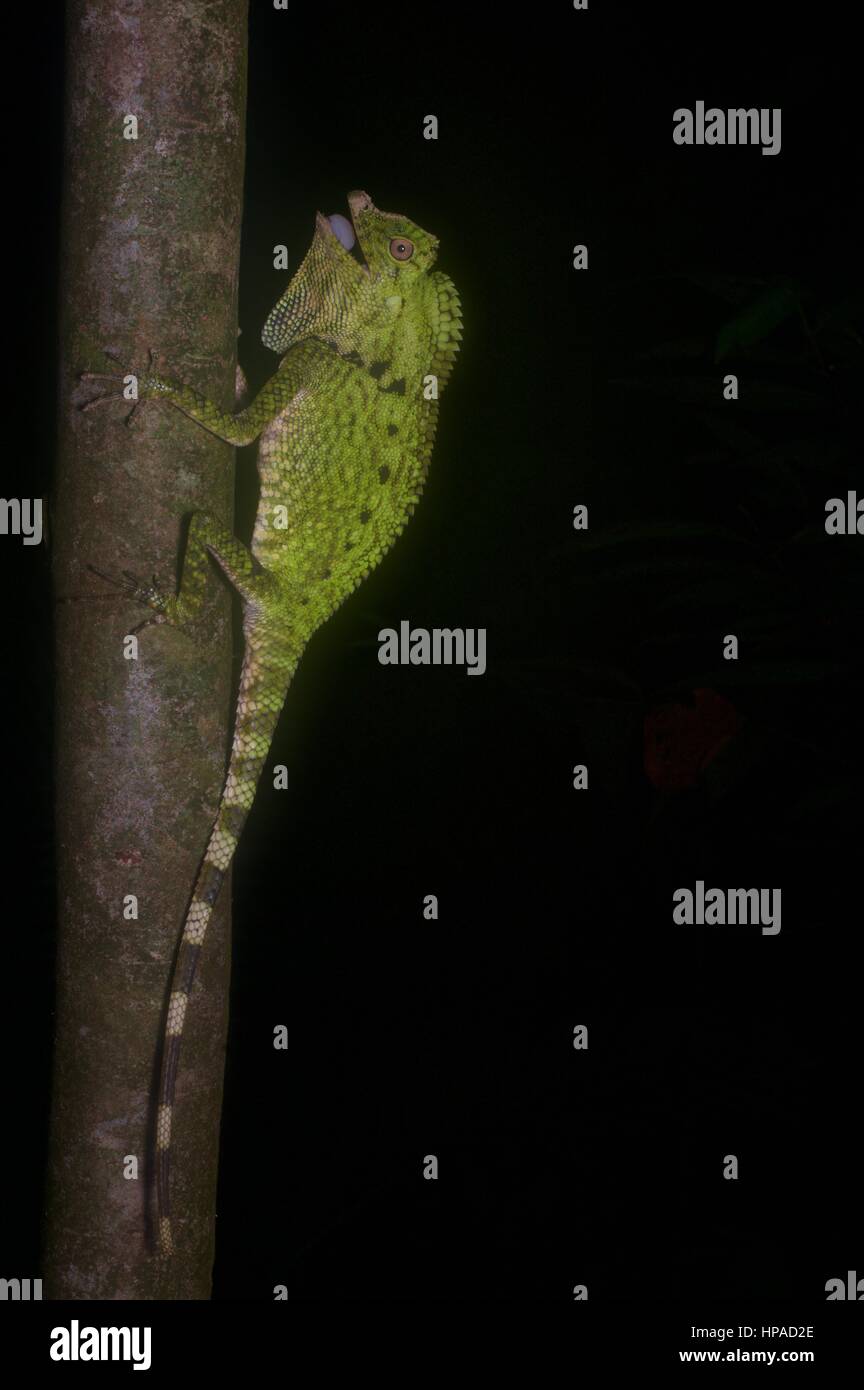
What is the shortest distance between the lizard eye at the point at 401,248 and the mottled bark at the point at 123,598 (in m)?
0.38

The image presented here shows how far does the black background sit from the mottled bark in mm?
439

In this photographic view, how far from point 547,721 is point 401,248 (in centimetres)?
142

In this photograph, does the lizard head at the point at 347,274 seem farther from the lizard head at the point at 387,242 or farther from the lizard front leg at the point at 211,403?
the lizard front leg at the point at 211,403

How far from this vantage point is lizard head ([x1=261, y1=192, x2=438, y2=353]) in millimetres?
2057

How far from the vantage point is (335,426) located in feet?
6.67

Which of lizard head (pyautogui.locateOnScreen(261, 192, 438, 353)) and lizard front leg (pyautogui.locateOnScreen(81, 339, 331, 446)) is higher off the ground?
lizard head (pyautogui.locateOnScreen(261, 192, 438, 353))

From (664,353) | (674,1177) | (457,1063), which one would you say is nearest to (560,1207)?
(674,1177)

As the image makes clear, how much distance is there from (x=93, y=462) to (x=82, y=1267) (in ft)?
3.69

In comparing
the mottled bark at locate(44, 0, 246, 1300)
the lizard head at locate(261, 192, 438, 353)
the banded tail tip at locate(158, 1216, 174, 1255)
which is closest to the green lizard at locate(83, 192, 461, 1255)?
the lizard head at locate(261, 192, 438, 353)

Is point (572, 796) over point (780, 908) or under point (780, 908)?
over

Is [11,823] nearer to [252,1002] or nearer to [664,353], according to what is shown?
[252,1002]

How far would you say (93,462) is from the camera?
1.68 m

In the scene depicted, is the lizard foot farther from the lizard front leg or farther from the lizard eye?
the lizard eye

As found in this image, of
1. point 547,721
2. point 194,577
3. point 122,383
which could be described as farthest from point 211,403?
point 547,721
